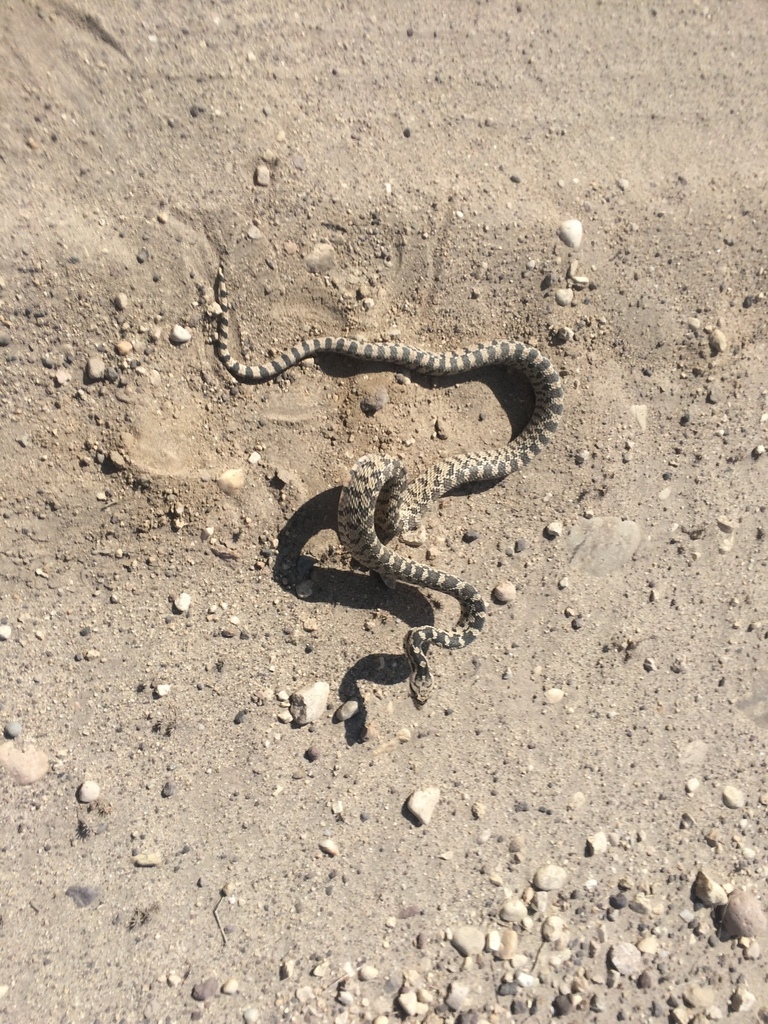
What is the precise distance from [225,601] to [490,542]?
2338mm

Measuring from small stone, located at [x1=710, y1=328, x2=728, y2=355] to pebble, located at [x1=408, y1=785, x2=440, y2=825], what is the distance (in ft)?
15.1

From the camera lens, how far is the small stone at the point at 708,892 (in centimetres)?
471

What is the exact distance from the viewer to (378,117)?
482 centimetres

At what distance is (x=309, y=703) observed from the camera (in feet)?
15.6

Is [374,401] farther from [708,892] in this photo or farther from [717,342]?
[708,892]

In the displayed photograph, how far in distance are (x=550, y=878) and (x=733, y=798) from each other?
5.82 ft

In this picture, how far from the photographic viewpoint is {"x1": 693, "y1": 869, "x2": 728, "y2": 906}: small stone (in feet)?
15.5

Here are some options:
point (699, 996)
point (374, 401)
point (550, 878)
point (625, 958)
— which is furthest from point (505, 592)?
point (699, 996)

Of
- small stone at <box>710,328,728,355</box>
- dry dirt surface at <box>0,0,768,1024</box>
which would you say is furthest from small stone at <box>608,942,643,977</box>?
small stone at <box>710,328,728,355</box>

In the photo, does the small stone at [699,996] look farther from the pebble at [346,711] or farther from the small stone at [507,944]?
the pebble at [346,711]

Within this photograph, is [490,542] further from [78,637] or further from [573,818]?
[78,637]

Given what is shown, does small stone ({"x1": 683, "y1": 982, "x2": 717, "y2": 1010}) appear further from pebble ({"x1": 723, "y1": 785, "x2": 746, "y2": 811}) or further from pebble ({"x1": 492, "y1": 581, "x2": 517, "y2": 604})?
pebble ({"x1": 492, "y1": 581, "x2": 517, "y2": 604})

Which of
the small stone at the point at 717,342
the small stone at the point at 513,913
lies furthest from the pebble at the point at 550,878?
the small stone at the point at 717,342

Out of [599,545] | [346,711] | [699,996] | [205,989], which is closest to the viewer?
[205,989]
